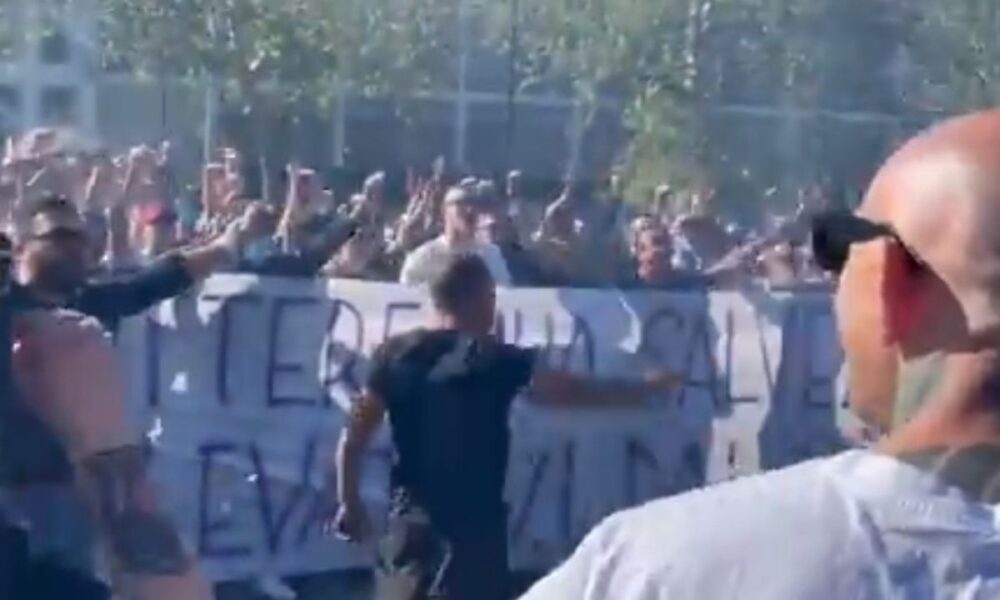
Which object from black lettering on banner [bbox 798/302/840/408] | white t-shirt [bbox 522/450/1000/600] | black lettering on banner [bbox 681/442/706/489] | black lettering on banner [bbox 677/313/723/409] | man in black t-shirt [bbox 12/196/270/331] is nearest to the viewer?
white t-shirt [bbox 522/450/1000/600]

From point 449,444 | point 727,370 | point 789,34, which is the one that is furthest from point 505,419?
point 789,34

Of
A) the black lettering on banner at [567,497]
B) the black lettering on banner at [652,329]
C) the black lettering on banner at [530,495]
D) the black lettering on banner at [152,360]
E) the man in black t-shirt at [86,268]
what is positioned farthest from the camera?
the black lettering on banner at [652,329]

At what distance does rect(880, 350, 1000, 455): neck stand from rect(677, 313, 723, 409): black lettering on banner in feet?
29.1

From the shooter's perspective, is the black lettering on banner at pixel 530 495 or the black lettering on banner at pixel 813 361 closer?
the black lettering on banner at pixel 530 495

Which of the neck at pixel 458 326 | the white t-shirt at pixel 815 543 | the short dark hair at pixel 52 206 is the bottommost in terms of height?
the neck at pixel 458 326

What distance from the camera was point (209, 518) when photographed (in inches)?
378

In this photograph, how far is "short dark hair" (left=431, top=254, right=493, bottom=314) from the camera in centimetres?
721

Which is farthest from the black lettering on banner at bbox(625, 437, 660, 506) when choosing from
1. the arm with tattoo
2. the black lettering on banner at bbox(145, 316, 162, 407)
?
the arm with tattoo

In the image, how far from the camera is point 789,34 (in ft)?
61.6

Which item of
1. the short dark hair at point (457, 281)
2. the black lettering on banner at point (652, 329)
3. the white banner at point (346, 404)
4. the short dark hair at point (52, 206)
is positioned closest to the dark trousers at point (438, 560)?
the short dark hair at point (457, 281)

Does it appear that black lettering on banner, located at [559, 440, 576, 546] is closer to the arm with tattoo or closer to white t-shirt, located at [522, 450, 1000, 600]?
the arm with tattoo

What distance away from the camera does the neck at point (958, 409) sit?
6.55 feet

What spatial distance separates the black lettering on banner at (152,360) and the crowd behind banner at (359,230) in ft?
0.77

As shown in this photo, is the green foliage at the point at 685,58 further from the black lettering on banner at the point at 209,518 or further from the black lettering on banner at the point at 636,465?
the black lettering on banner at the point at 209,518
